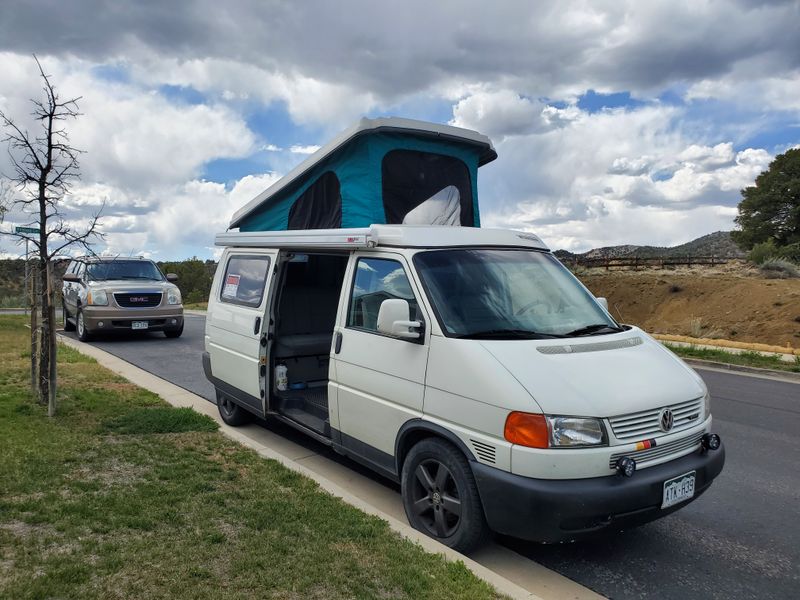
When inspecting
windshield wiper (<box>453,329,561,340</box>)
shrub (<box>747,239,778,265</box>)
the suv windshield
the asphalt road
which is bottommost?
the asphalt road

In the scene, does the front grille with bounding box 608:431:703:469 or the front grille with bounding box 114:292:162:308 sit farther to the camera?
the front grille with bounding box 114:292:162:308

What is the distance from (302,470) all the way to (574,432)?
246 centimetres

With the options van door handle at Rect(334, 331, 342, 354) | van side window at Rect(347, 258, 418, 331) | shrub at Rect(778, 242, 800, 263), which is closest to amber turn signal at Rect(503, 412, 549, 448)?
van side window at Rect(347, 258, 418, 331)

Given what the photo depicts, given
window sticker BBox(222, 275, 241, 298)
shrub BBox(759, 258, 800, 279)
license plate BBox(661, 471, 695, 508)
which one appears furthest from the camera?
shrub BBox(759, 258, 800, 279)

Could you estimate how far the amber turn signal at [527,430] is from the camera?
3469mm

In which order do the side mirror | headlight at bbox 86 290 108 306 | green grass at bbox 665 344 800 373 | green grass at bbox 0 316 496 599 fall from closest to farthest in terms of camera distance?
green grass at bbox 0 316 496 599
the side mirror
green grass at bbox 665 344 800 373
headlight at bbox 86 290 108 306

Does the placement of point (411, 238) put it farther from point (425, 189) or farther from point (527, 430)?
point (425, 189)

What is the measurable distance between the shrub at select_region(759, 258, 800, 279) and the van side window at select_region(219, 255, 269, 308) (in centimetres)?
2746

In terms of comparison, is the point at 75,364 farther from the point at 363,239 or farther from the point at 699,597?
the point at 699,597

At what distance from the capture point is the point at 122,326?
44.5 ft

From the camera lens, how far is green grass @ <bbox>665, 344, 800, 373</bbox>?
12383 mm

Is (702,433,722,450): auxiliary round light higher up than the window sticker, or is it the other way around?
the window sticker

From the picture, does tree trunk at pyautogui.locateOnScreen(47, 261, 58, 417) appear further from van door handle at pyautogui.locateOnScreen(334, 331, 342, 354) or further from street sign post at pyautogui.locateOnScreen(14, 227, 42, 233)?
van door handle at pyautogui.locateOnScreen(334, 331, 342, 354)

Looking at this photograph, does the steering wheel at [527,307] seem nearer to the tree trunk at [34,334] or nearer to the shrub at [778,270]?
the tree trunk at [34,334]
